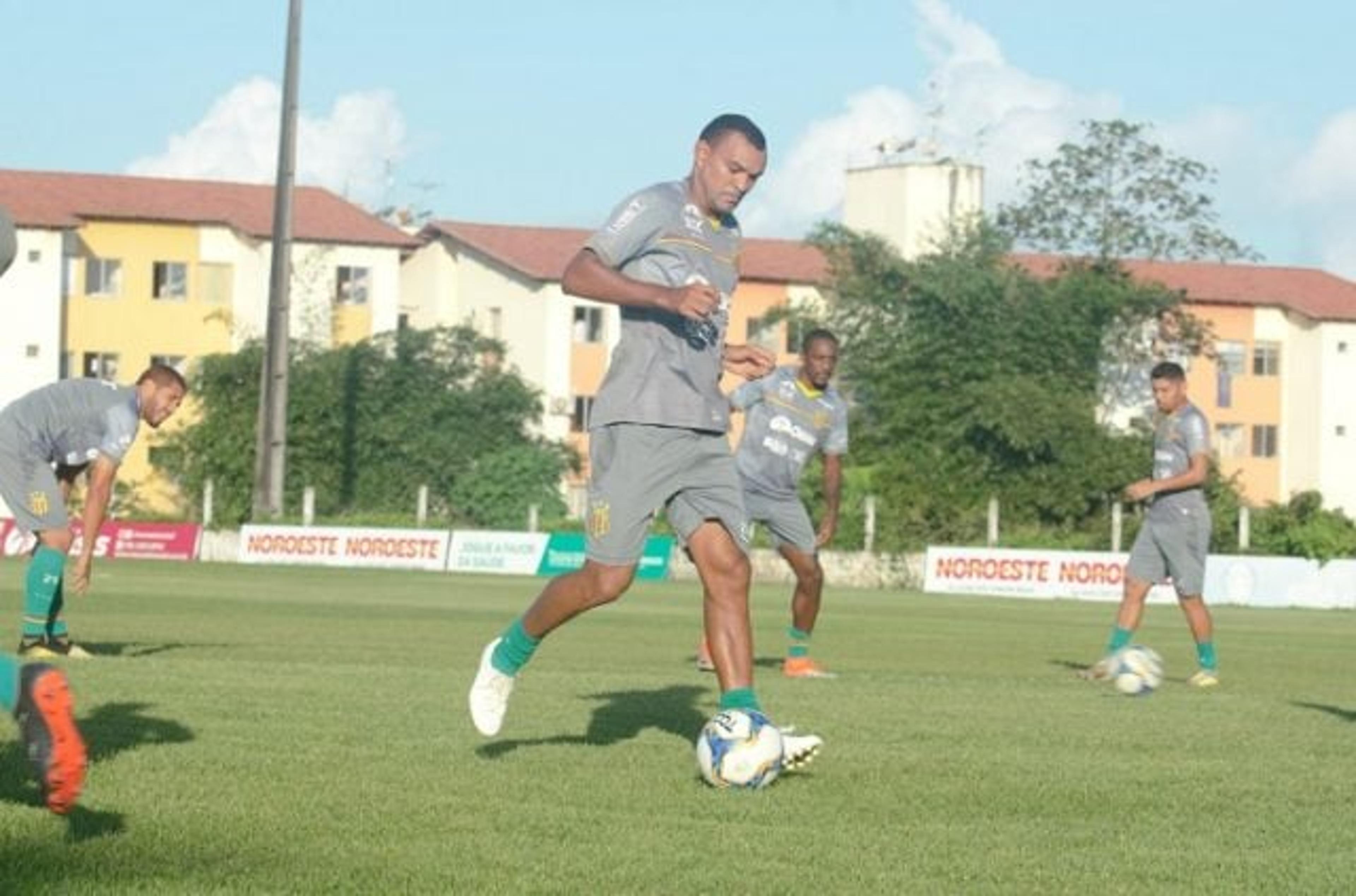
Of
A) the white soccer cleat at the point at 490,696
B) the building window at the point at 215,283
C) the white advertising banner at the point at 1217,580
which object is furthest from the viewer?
the building window at the point at 215,283

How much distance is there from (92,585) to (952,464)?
42.2 m

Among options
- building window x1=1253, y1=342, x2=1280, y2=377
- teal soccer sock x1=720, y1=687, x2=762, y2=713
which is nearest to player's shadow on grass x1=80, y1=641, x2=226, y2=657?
teal soccer sock x1=720, y1=687, x2=762, y2=713

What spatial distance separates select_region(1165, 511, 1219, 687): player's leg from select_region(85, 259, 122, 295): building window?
69.8 m

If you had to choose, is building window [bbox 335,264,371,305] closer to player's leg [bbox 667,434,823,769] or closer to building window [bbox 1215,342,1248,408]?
building window [bbox 1215,342,1248,408]

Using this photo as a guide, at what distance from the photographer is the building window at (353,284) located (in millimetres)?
89438

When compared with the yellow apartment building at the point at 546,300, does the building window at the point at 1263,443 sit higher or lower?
lower

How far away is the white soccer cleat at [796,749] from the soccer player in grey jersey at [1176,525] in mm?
8862

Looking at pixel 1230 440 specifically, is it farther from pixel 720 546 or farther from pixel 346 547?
pixel 720 546

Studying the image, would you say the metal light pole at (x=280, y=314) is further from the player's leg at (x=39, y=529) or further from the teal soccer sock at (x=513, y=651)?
the teal soccer sock at (x=513, y=651)

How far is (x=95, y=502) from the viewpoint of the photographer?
1627cm

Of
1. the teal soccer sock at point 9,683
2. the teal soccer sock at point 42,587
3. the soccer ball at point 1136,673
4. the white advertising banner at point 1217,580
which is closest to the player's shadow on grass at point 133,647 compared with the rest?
the teal soccer sock at point 42,587

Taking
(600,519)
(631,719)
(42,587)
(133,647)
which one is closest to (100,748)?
(600,519)

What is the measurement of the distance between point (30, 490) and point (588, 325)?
75056 millimetres

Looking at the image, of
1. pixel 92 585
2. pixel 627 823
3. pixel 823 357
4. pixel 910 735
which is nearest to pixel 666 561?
pixel 92 585
